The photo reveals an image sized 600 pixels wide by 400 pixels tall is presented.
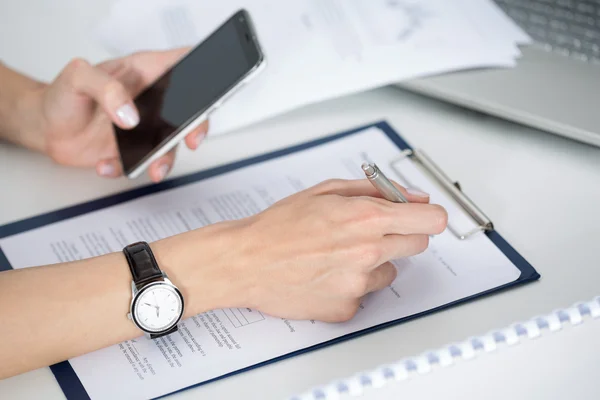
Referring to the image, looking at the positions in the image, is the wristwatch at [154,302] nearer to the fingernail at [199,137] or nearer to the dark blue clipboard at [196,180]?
the dark blue clipboard at [196,180]

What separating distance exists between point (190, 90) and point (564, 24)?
548 mm

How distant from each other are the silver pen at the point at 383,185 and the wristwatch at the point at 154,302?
0.22 m

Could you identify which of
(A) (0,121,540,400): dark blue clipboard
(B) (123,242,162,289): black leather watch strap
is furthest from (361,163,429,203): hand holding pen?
(B) (123,242,162,289): black leather watch strap

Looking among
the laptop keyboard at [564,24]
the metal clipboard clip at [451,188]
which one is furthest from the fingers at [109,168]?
the laptop keyboard at [564,24]

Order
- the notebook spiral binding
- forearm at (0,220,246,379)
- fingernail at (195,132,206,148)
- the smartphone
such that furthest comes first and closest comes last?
fingernail at (195,132,206,148)
the smartphone
forearm at (0,220,246,379)
the notebook spiral binding

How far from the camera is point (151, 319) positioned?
2.37ft

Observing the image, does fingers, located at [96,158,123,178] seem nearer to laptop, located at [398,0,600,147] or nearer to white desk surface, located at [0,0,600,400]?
white desk surface, located at [0,0,600,400]

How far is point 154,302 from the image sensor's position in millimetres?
720

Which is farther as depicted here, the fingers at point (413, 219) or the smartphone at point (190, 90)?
the smartphone at point (190, 90)

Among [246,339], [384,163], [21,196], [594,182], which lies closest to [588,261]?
[594,182]

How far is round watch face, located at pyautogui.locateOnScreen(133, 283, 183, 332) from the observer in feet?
2.35

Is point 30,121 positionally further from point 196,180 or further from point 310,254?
point 310,254

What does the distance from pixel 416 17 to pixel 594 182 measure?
36 centimetres

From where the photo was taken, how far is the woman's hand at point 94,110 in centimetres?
90
